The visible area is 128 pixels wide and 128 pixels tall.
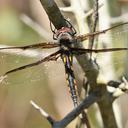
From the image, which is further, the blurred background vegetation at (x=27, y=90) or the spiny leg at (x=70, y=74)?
the blurred background vegetation at (x=27, y=90)

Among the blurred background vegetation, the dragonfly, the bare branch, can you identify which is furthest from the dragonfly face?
the blurred background vegetation

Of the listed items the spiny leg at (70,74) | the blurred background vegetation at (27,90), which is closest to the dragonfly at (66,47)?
the spiny leg at (70,74)

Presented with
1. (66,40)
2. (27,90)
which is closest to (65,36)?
(66,40)

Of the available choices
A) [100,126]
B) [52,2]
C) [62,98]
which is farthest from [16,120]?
[52,2]

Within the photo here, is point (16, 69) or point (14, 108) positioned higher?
point (16, 69)

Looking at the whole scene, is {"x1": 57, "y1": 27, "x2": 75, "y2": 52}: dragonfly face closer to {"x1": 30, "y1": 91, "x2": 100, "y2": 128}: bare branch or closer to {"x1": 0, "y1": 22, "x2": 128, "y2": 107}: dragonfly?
{"x1": 0, "y1": 22, "x2": 128, "y2": 107}: dragonfly

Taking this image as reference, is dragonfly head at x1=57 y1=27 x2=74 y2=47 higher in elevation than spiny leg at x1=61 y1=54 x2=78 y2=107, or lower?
higher

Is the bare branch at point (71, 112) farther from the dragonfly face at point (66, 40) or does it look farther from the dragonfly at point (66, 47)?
the dragonfly face at point (66, 40)

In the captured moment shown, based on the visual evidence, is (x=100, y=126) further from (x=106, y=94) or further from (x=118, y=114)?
(x=106, y=94)

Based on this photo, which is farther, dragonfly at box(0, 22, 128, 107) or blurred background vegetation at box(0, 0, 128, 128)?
blurred background vegetation at box(0, 0, 128, 128)

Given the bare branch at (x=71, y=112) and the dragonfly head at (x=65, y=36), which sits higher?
the dragonfly head at (x=65, y=36)

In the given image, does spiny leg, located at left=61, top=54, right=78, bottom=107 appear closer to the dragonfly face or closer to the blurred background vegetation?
the dragonfly face
